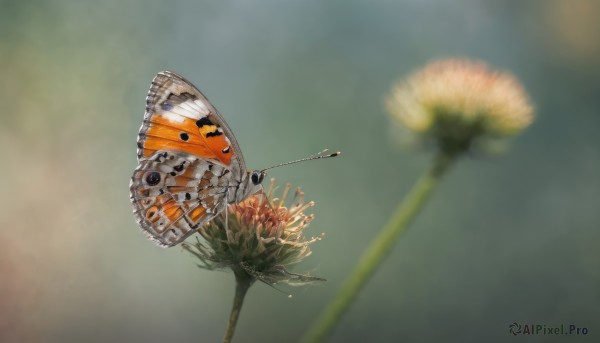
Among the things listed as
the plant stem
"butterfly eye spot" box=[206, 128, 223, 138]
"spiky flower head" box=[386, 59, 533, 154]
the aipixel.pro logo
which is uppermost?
"spiky flower head" box=[386, 59, 533, 154]

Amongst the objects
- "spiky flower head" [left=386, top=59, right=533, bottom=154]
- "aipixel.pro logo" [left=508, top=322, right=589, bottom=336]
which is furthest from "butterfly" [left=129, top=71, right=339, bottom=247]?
"spiky flower head" [left=386, top=59, right=533, bottom=154]

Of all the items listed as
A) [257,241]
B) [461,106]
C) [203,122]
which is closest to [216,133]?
[203,122]

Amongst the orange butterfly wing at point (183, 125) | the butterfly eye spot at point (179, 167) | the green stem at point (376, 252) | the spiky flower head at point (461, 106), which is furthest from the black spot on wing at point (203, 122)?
the spiky flower head at point (461, 106)

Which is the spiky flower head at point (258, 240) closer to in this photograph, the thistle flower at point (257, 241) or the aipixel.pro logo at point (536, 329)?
the thistle flower at point (257, 241)

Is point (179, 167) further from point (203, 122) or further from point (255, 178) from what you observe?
point (255, 178)

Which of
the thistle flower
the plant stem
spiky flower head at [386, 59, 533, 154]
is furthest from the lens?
spiky flower head at [386, 59, 533, 154]

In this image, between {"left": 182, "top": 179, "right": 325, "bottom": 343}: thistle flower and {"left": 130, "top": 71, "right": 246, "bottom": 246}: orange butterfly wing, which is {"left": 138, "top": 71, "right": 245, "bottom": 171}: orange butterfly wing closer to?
{"left": 130, "top": 71, "right": 246, "bottom": 246}: orange butterfly wing

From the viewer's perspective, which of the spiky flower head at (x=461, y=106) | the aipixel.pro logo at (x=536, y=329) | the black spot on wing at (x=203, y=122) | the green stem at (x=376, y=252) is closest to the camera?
the green stem at (x=376, y=252)
